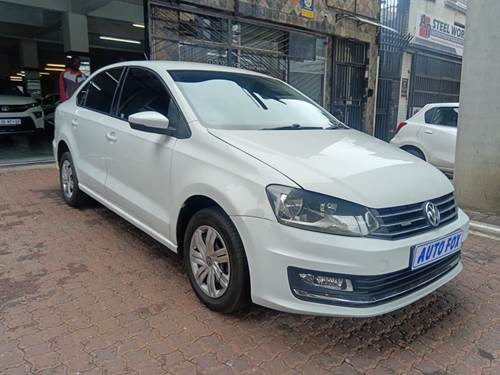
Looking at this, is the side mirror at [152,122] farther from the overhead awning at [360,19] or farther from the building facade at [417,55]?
the building facade at [417,55]

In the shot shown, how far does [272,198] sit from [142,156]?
54.8 inches

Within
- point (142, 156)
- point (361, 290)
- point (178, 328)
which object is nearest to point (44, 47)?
point (142, 156)

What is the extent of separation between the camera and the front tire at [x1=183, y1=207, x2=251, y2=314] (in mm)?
2438

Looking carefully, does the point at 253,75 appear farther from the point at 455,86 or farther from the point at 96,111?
the point at 455,86

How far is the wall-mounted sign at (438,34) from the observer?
13602mm

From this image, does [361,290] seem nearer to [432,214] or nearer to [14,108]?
[432,214]

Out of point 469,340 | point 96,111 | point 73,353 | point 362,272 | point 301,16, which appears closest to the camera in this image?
point 362,272

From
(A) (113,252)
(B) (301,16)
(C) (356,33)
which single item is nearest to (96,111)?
(A) (113,252)

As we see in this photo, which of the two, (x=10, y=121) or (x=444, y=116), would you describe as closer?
(x=444, y=116)

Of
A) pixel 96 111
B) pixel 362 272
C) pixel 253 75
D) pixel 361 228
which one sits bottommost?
pixel 362 272

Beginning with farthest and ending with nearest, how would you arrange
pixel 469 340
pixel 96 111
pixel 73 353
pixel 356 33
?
pixel 356 33 → pixel 96 111 → pixel 469 340 → pixel 73 353

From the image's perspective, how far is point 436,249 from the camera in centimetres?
245

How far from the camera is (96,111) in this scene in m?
4.14

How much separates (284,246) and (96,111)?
2793 millimetres
